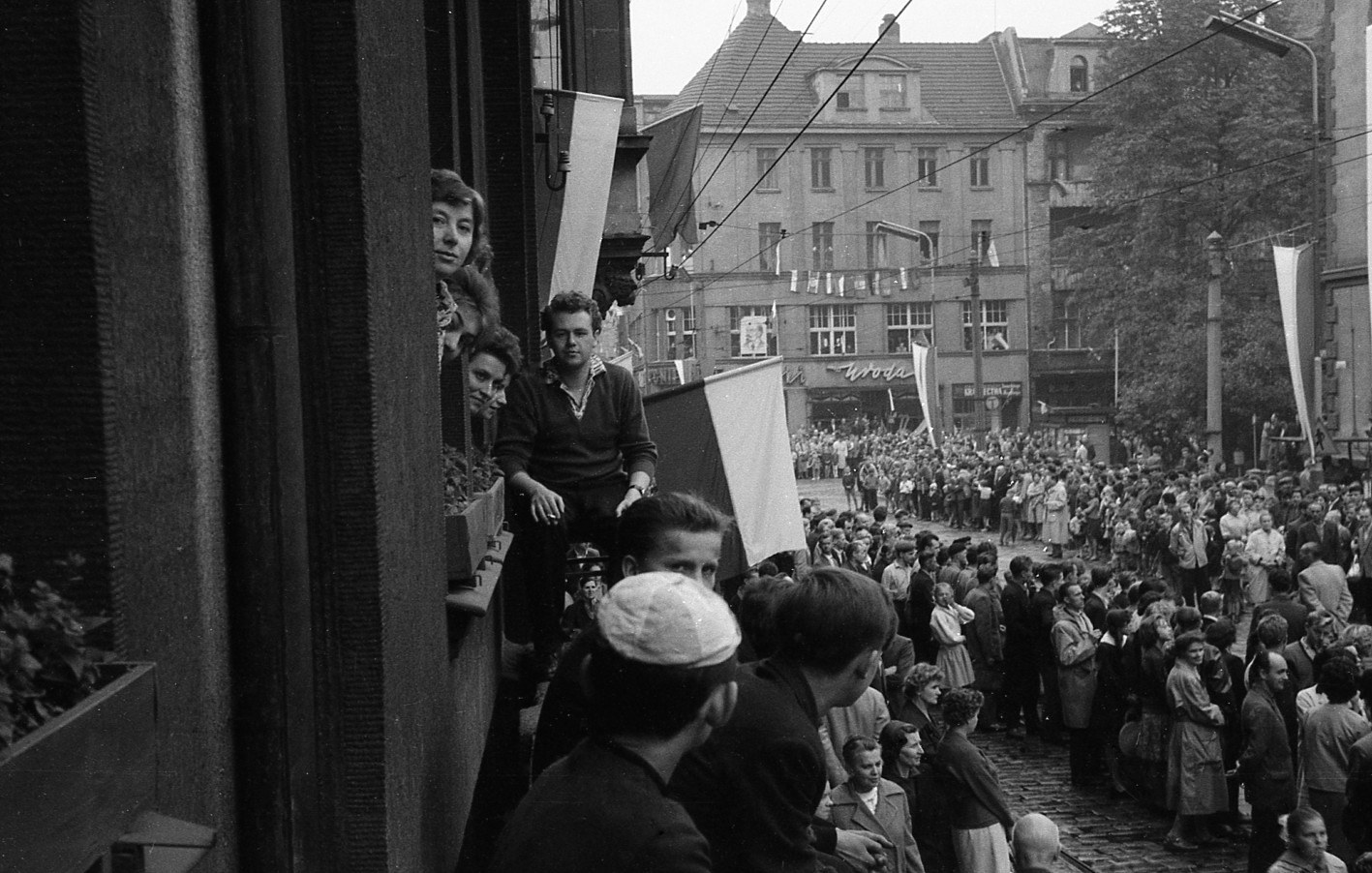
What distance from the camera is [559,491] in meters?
5.95

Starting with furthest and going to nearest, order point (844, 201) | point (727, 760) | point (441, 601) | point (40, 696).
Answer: point (844, 201)
point (441, 601)
point (727, 760)
point (40, 696)

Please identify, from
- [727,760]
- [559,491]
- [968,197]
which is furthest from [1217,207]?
[727,760]

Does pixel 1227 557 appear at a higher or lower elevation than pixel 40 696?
lower

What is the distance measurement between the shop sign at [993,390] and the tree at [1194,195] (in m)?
15.1

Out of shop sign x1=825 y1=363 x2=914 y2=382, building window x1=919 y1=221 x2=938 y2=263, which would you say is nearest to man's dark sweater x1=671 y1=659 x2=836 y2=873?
building window x1=919 y1=221 x2=938 y2=263

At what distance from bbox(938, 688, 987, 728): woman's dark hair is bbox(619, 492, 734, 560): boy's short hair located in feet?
15.8

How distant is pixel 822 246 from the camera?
63.6 meters

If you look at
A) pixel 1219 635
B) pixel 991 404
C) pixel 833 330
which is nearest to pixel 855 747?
pixel 1219 635

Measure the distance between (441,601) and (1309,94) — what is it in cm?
4425

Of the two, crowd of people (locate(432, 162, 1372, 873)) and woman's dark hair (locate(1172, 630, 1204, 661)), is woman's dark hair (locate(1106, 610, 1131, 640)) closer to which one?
crowd of people (locate(432, 162, 1372, 873))

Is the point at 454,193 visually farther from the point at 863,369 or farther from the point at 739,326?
the point at 863,369

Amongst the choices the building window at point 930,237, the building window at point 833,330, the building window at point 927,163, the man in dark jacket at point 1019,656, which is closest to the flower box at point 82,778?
the man in dark jacket at point 1019,656

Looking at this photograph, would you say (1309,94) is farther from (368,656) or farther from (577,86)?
(368,656)

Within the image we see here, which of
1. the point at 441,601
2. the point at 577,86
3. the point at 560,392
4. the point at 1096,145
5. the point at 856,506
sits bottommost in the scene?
the point at 856,506
